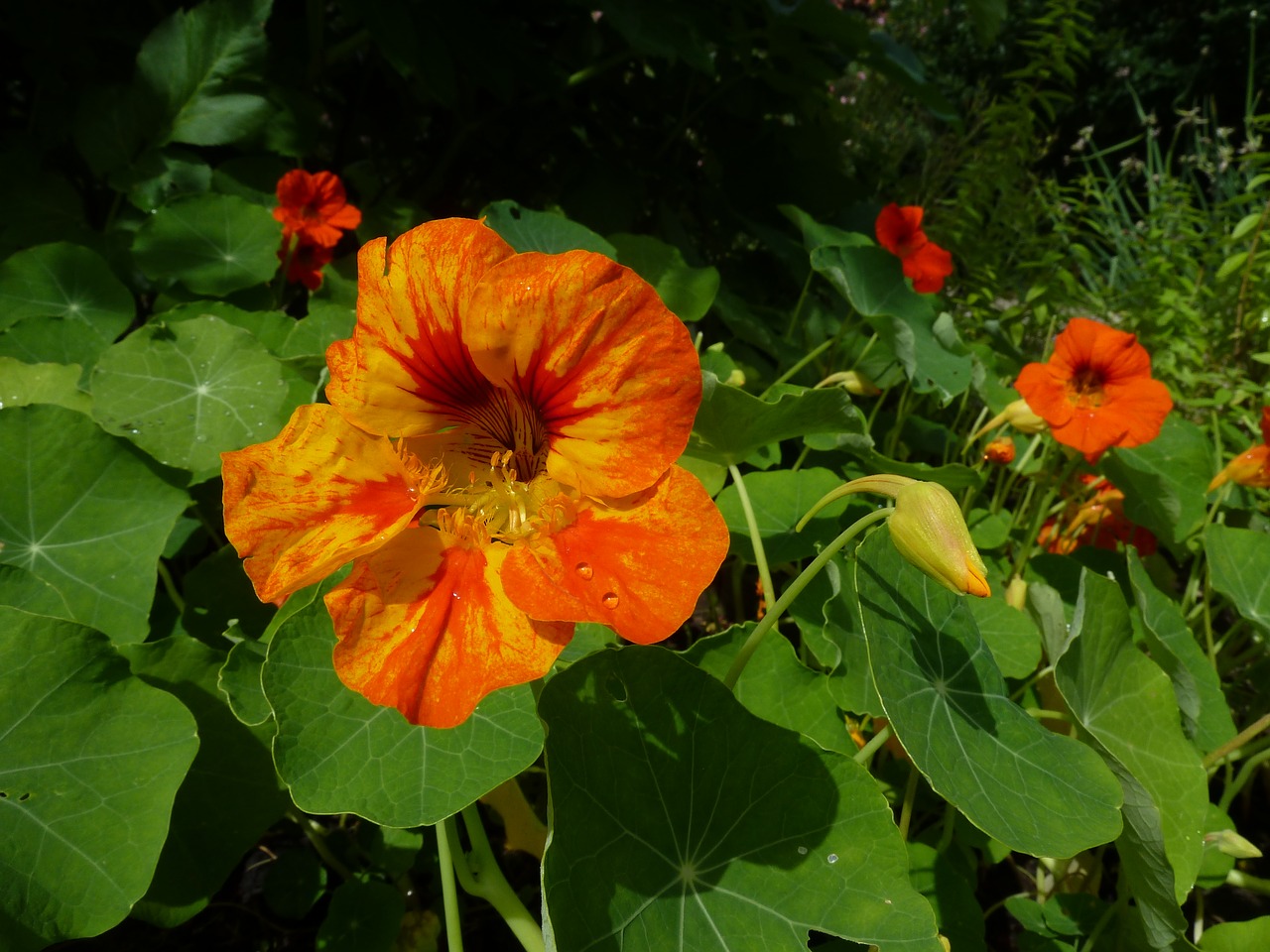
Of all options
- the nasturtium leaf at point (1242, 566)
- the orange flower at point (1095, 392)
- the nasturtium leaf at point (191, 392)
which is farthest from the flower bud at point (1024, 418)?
the nasturtium leaf at point (191, 392)

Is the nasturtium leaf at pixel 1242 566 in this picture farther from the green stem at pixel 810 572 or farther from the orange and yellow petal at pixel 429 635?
the orange and yellow petal at pixel 429 635

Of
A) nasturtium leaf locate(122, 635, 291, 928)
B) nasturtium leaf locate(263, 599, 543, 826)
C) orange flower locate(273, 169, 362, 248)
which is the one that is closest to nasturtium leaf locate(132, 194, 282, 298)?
orange flower locate(273, 169, 362, 248)

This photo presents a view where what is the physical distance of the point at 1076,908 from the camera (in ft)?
3.62

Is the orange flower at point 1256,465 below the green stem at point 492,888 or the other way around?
the other way around

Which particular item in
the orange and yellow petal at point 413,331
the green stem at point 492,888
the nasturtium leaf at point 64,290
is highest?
the orange and yellow petal at point 413,331

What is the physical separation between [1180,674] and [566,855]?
2.83ft

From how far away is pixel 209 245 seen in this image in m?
1.73

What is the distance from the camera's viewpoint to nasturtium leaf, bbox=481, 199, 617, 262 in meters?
1.44

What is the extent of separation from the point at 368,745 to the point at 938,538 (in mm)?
612

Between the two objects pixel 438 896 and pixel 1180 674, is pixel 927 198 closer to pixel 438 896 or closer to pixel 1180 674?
pixel 1180 674

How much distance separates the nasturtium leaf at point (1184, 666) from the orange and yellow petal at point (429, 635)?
0.87m

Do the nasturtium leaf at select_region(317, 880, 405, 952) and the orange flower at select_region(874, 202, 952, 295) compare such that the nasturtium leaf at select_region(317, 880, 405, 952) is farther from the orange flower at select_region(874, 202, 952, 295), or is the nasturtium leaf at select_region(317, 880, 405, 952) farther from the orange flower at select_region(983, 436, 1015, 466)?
the orange flower at select_region(874, 202, 952, 295)

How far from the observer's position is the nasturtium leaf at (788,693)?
3.33ft

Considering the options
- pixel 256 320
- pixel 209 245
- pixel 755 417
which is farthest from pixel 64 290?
pixel 755 417
